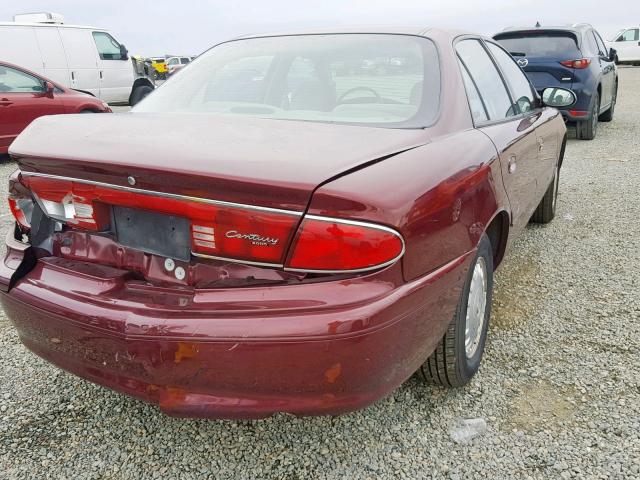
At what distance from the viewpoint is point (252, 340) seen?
1537 millimetres

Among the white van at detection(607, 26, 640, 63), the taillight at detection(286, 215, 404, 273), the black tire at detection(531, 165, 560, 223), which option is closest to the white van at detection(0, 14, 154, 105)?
the black tire at detection(531, 165, 560, 223)

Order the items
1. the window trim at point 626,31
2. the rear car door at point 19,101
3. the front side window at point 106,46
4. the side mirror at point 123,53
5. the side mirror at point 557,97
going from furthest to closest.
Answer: the window trim at point 626,31
the side mirror at point 123,53
the front side window at point 106,46
the rear car door at point 19,101
the side mirror at point 557,97

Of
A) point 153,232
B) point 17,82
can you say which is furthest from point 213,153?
point 17,82

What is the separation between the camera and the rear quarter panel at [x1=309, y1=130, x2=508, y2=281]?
4.99 feet

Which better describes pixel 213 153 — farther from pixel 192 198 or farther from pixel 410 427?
pixel 410 427

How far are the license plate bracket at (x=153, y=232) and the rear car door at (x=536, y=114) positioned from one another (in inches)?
88.7

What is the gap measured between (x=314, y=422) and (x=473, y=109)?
4.60 ft

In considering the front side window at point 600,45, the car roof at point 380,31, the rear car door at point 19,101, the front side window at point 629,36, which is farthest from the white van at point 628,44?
the car roof at point 380,31

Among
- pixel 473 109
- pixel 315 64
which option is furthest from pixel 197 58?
pixel 473 109

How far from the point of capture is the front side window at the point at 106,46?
1219 cm

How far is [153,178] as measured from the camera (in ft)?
5.26

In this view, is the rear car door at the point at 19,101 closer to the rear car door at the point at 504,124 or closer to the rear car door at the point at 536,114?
the rear car door at the point at 536,114

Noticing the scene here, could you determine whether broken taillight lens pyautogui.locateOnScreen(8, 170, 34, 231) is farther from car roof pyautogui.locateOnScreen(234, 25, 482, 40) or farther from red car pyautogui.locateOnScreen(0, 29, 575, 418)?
car roof pyautogui.locateOnScreen(234, 25, 482, 40)

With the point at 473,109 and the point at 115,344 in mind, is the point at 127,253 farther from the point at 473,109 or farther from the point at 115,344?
the point at 473,109
